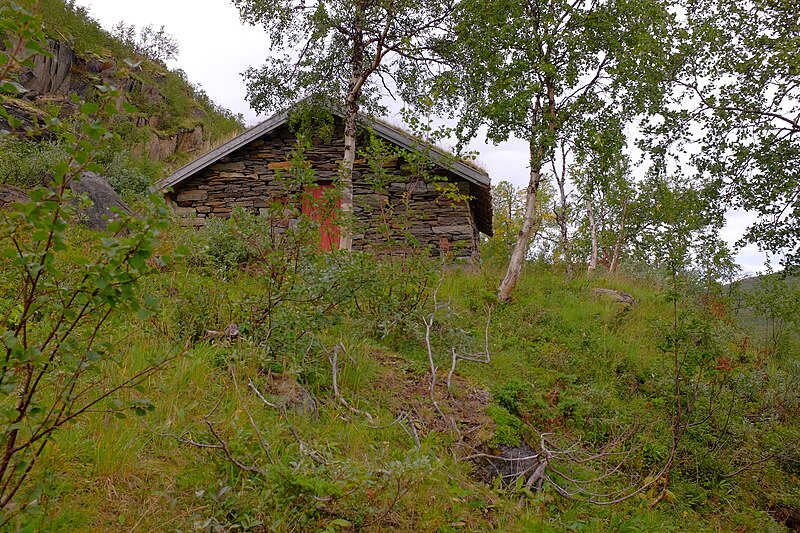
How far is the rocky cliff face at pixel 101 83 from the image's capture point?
15789 millimetres

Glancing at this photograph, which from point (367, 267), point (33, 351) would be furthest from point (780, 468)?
point (33, 351)

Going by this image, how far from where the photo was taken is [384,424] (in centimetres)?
385

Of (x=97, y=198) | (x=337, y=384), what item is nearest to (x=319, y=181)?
(x=97, y=198)

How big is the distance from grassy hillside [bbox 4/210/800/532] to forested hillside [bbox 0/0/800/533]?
0.02m

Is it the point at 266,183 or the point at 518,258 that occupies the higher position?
the point at 266,183

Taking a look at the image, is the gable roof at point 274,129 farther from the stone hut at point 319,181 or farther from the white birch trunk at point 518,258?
the white birch trunk at point 518,258

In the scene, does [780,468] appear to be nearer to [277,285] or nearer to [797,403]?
[797,403]

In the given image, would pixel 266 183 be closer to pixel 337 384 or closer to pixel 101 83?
pixel 101 83

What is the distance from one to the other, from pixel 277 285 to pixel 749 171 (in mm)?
8581

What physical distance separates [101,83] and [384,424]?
47.9 ft

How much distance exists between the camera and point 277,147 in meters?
12.2

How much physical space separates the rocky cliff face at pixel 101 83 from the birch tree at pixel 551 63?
33.6 ft

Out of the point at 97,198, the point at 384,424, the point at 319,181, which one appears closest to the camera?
the point at 384,424

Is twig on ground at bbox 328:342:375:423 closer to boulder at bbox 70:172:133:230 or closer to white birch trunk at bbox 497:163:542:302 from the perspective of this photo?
white birch trunk at bbox 497:163:542:302
